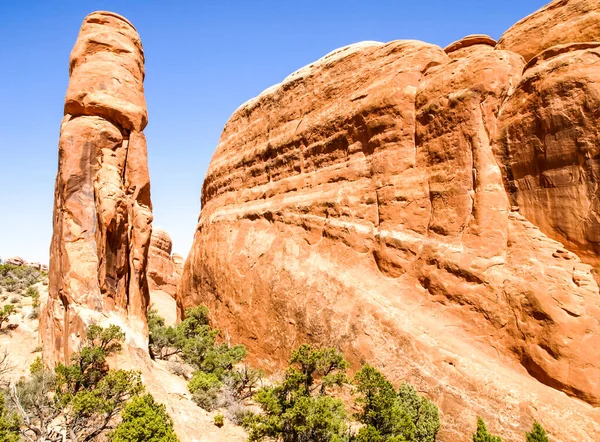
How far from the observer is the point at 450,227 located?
17641 millimetres

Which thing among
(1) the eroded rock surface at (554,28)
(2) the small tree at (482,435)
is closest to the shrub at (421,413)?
(2) the small tree at (482,435)

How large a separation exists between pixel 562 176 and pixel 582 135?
164 cm

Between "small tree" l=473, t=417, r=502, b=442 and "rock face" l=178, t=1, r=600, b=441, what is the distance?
75 cm

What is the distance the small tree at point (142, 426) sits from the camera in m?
12.0

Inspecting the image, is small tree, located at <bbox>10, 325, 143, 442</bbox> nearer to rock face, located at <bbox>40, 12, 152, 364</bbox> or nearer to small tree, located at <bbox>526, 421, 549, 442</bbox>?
rock face, located at <bbox>40, 12, 152, 364</bbox>

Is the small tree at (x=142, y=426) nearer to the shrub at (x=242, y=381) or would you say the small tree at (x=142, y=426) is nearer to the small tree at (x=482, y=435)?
the shrub at (x=242, y=381)

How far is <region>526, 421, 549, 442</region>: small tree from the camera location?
12328 millimetres

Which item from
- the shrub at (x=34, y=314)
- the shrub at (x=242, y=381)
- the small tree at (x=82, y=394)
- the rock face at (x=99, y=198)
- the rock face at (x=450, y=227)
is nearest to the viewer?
the small tree at (x=82, y=394)

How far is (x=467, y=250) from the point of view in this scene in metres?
16.8

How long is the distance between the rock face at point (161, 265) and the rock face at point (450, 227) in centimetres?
4093

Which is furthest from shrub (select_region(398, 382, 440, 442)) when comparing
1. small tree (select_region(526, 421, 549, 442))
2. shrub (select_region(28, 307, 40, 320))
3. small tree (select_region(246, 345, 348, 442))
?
shrub (select_region(28, 307, 40, 320))

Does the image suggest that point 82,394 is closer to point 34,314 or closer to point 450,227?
point 450,227

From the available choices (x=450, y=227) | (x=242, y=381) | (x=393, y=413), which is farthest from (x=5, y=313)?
(x=450, y=227)

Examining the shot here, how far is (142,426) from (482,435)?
1094cm
